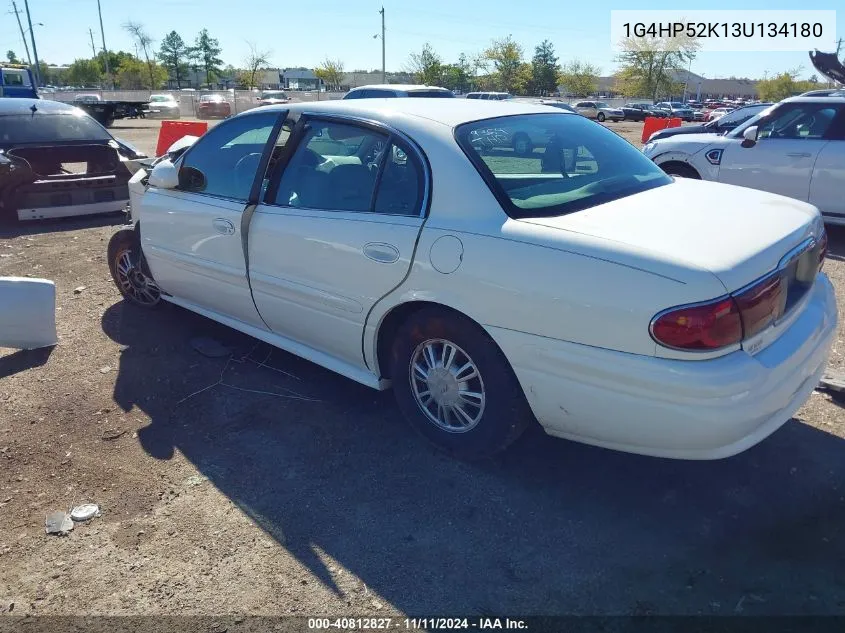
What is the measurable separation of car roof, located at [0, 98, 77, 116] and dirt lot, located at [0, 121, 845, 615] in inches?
252

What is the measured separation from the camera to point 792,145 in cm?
759

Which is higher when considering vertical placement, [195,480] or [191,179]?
[191,179]

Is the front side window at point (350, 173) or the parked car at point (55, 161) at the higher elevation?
the front side window at point (350, 173)

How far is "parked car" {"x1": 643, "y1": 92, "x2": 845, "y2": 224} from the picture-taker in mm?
7320

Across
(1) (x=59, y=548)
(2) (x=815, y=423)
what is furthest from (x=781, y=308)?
(1) (x=59, y=548)

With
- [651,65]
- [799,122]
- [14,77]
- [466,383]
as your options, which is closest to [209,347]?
[466,383]

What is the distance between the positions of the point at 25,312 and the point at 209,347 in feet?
4.02

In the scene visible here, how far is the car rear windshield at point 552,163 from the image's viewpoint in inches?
116

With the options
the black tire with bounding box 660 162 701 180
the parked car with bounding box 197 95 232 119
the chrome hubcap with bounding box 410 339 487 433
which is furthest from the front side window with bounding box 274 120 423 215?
the parked car with bounding box 197 95 232 119

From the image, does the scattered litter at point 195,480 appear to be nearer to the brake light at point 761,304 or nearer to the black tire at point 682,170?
the brake light at point 761,304

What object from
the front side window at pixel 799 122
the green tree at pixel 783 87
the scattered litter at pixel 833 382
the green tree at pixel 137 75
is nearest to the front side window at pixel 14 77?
the front side window at pixel 799 122

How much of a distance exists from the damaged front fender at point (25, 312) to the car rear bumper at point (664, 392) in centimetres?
337

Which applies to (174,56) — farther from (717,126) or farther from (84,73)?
(717,126)

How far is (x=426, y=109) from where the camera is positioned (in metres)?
3.38
